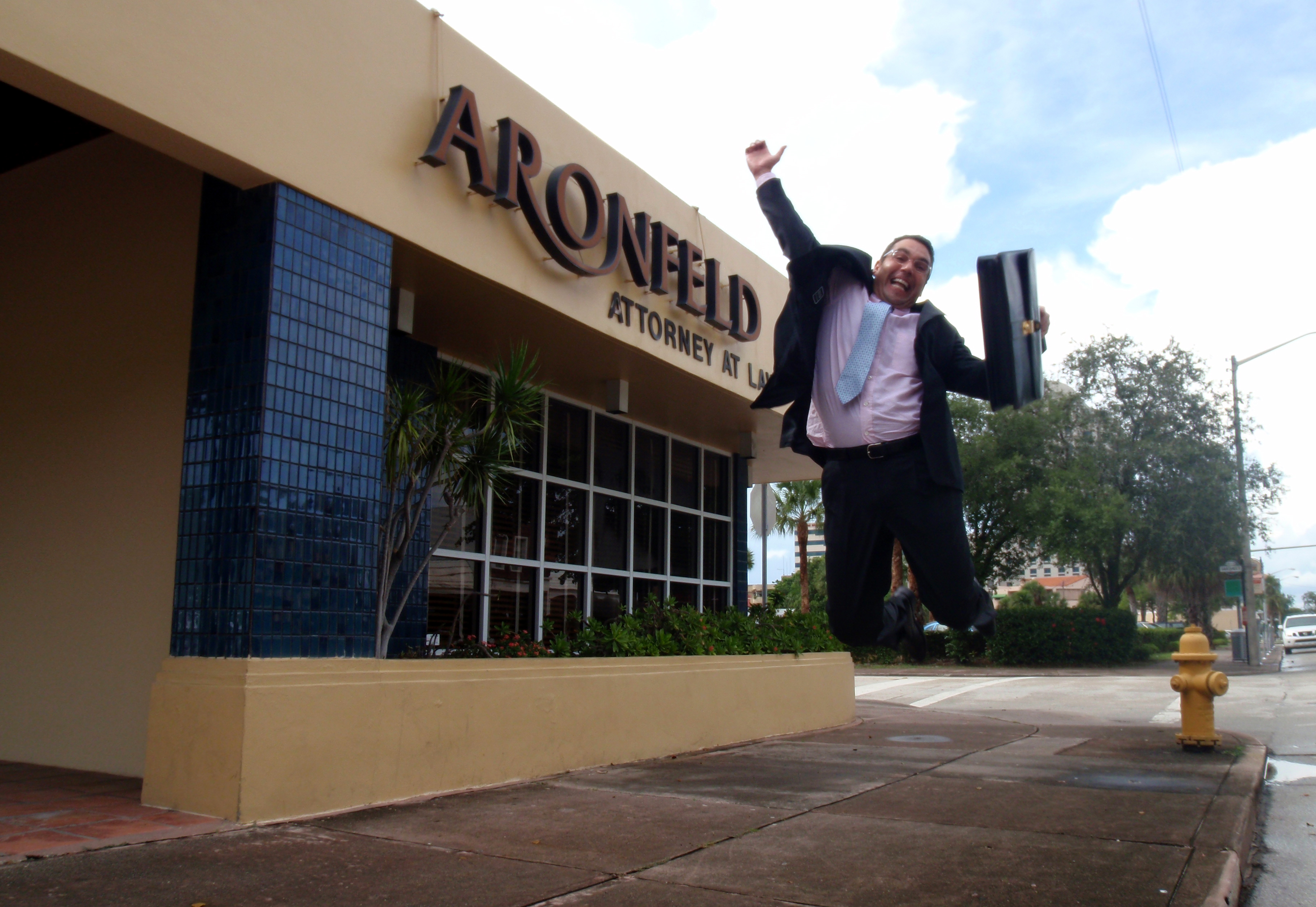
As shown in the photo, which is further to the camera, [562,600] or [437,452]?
[562,600]

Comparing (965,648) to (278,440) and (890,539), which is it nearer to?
(278,440)

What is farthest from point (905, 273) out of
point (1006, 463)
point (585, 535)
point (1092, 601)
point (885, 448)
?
point (1092, 601)

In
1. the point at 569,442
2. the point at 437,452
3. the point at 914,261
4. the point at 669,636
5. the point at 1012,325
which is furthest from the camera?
the point at 569,442

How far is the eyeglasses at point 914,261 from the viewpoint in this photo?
2842 mm

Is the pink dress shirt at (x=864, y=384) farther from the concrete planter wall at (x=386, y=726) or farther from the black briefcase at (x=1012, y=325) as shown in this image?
the concrete planter wall at (x=386, y=726)

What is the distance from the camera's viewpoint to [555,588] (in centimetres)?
→ 1132

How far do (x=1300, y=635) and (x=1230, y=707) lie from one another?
94.0ft

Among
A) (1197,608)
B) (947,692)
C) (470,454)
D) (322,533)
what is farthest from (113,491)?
(1197,608)

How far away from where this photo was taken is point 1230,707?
52.4ft

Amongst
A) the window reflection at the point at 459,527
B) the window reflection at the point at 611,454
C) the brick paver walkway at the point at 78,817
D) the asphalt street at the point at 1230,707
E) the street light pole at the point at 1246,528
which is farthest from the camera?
the street light pole at the point at 1246,528

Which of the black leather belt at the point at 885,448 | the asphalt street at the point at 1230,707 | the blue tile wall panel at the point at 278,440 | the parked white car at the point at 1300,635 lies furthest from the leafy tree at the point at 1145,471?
the black leather belt at the point at 885,448

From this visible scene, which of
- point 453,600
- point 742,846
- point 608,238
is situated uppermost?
point 608,238

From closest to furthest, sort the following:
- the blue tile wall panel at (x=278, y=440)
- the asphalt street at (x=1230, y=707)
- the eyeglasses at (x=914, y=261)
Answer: the eyeglasses at (x=914, y=261) < the asphalt street at (x=1230, y=707) < the blue tile wall panel at (x=278, y=440)

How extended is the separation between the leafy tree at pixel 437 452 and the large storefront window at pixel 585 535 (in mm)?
1018
